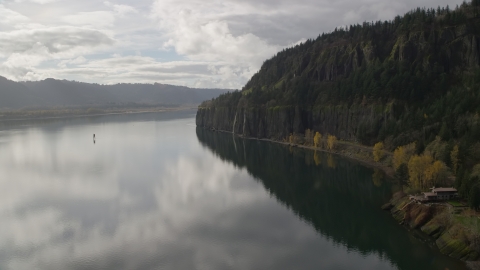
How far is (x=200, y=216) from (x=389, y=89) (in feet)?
136

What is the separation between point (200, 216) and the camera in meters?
33.3

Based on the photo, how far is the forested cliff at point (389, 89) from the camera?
1776 inches

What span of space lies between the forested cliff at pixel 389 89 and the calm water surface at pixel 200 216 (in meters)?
8.43

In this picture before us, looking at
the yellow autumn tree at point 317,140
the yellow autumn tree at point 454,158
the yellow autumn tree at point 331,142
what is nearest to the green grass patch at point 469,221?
the yellow autumn tree at point 454,158

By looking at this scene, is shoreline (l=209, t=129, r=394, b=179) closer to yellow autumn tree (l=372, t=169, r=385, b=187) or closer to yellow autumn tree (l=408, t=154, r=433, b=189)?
yellow autumn tree (l=372, t=169, r=385, b=187)

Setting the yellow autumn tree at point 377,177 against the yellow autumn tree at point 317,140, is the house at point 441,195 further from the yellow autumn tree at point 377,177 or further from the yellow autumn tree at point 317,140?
the yellow autumn tree at point 317,140

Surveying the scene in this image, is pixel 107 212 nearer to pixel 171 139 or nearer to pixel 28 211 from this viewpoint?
pixel 28 211

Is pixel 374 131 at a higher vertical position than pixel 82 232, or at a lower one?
higher

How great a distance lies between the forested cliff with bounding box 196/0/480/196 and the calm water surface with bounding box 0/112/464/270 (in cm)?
843

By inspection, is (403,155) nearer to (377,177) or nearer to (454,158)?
(377,177)

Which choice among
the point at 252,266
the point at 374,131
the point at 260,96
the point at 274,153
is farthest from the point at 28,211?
the point at 260,96

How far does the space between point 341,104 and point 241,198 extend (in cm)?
3721

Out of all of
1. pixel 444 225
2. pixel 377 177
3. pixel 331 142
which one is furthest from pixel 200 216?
pixel 331 142

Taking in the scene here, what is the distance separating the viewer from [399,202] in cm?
3269
